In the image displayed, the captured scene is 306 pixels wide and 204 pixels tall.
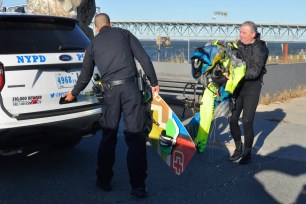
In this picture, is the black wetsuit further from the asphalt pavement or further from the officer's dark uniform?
the officer's dark uniform

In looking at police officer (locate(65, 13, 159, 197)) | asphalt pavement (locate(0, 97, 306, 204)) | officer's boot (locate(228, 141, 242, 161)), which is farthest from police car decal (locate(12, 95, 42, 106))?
officer's boot (locate(228, 141, 242, 161))

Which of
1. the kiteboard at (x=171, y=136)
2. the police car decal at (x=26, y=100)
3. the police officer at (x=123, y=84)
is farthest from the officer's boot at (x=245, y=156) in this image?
the police car decal at (x=26, y=100)

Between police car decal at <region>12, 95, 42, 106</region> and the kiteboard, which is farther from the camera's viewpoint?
the kiteboard

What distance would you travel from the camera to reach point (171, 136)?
4.34 metres

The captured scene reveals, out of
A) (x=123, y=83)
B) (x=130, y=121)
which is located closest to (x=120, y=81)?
(x=123, y=83)

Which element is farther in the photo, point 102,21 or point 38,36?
point 38,36

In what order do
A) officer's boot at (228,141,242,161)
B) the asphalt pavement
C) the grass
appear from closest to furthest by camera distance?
the asphalt pavement, officer's boot at (228,141,242,161), the grass

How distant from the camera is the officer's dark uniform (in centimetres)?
408

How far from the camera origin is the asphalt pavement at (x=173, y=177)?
4.21 meters

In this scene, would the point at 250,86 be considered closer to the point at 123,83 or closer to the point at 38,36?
the point at 123,83

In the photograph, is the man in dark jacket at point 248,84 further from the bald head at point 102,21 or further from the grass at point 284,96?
the grass at point 284,96

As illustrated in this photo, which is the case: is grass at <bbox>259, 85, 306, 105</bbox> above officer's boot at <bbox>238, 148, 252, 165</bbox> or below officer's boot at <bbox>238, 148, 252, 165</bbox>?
above

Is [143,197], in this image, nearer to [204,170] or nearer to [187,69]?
[204,170]

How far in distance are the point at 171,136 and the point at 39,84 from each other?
145 cm
